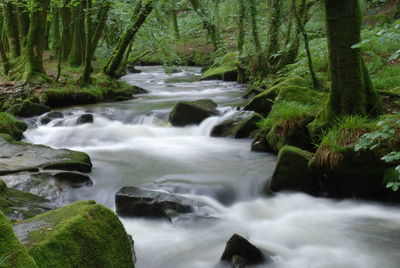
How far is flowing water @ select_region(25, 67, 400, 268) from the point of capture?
16.1ft

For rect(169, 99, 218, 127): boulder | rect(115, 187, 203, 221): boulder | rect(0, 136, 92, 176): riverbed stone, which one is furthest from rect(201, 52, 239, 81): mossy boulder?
rect(115, 187, 203, 221): boulder

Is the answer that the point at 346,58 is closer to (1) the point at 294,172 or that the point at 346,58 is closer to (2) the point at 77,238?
(1) the point at 294,172

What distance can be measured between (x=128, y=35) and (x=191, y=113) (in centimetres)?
674

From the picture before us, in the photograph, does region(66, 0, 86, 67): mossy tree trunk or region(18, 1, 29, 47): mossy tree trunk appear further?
region(66, 0, 86, 67): mossy tree trunk

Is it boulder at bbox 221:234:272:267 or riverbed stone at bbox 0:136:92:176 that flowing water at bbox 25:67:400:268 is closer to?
boulder at bbox 221:234:272:267

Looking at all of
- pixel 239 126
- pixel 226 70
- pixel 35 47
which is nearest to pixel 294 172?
pixel 239 126

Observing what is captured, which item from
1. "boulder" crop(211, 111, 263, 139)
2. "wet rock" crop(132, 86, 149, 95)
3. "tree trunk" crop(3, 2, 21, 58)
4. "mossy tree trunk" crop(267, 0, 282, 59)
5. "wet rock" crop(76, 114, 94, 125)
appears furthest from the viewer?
"wet rock" crop(132, 86, 149, 95)

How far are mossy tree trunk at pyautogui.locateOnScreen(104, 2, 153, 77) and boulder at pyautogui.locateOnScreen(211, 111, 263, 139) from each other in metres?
6.13

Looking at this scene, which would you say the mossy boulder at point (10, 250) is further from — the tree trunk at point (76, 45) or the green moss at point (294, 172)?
the tree trunk at point (76, 45)

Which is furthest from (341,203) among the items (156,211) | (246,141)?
(246,141)

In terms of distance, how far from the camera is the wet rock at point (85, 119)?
11.8 m

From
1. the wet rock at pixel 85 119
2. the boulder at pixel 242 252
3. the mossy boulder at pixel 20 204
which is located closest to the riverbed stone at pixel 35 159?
the mossy boulder at pixel 20 204

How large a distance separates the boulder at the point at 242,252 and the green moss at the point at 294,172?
7.51 ft

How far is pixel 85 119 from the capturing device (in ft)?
38.9
